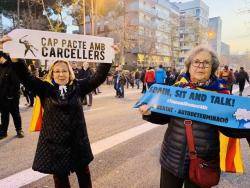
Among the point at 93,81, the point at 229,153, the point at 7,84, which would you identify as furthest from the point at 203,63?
the point at 7,84

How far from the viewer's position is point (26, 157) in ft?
19.2

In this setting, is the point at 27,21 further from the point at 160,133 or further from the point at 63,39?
the point at 63,39

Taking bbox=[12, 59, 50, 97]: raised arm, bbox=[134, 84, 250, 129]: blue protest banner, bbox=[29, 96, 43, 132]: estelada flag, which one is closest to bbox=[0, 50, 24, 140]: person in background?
bbox=[29, 96, 43, 132]: estelada flag

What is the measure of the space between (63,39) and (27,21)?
114ft

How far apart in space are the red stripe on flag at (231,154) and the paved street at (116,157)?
1.82 meters

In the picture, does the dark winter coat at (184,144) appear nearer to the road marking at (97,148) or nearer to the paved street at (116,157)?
the paved street at (116,157)

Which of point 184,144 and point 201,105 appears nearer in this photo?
point 184,144

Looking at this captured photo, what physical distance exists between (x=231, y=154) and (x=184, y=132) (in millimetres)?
644

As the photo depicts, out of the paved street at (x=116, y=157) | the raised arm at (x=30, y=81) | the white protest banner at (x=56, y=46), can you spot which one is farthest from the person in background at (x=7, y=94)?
the raised arm at (x=30, y=81)

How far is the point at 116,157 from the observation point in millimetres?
5902

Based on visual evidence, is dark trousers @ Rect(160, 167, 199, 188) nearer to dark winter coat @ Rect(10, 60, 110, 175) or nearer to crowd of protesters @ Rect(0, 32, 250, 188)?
crowd of protesters @ Rect(0, 32, 250, 188)

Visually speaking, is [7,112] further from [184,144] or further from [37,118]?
[184,144]

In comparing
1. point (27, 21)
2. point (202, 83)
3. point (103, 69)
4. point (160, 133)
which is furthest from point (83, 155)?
point (27, 21)

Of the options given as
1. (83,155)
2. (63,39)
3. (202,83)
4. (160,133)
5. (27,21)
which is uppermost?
(27,21)
